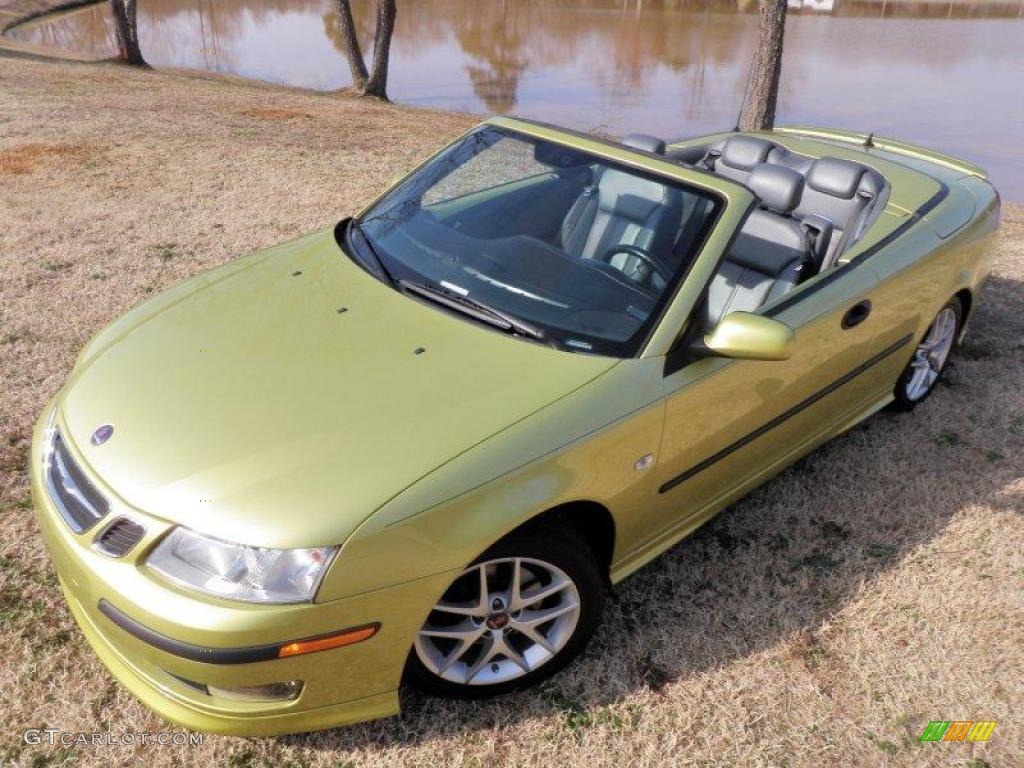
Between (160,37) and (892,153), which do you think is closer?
(892,153)

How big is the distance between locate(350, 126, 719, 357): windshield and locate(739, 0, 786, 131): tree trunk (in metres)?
6.43

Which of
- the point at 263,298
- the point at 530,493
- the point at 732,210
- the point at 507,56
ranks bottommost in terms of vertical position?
the point at 507,56

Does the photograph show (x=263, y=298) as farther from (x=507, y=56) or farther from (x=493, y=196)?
(x=507, y=56)

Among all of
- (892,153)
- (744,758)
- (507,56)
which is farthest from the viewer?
(507,56)

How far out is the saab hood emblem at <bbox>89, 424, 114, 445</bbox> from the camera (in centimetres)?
233

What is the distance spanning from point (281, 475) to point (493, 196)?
177 cm

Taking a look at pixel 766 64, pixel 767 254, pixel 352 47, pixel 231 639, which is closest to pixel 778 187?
pixel 767 254

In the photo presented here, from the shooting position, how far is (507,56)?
72.1 feet

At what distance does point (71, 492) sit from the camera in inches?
90.7

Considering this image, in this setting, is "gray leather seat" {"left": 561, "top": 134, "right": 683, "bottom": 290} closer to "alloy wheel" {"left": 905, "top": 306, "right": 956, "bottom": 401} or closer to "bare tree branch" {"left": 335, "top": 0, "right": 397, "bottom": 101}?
"alloy wheel" {"left": 905, "top": 306, "right": 956, "bottom": 401}

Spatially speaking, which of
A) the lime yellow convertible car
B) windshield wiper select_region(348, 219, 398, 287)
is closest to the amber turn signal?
the lime yellow convertible car

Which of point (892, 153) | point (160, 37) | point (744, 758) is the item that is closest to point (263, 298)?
point (744, 758)

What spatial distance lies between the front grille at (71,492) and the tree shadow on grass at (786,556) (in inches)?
34.4

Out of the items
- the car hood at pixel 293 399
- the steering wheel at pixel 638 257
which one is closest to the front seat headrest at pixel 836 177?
the steering wheel at pixel 638 257
